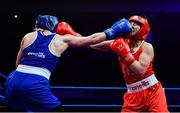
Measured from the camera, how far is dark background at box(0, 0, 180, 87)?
236 inches

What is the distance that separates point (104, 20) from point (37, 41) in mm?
4384

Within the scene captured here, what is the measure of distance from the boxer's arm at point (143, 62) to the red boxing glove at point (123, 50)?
0.14 feet

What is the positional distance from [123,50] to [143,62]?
7.3 inches

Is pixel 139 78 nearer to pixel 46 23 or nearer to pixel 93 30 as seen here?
pixel 46 23

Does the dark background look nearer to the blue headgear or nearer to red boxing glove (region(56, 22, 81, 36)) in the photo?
red boxing glove (region(56, 22, 81, 36))

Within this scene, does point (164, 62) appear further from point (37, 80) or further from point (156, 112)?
point (37, 80)

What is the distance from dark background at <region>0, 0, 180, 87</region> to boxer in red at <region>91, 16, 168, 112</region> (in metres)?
2.70

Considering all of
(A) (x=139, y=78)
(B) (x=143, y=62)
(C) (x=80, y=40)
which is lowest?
(A) (x=139, y=78)

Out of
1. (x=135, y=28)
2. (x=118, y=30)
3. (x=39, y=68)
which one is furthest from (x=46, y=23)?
(x=135, y=28)

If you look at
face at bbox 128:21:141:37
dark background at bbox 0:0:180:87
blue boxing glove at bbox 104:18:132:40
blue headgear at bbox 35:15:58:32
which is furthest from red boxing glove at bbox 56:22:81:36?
dark background at bbox 0:0:180:87

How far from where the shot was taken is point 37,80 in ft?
9.48

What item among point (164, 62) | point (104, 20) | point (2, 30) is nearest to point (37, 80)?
point (104, 20)

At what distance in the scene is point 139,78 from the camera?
3.31 meters

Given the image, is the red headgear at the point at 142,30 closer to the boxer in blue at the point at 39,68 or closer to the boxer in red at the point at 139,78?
the boxer in red at the point at 139,78
